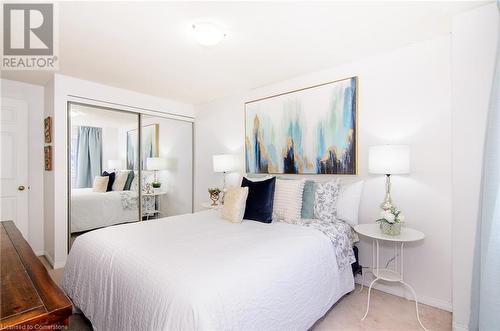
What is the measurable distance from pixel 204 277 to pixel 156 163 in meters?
3.20

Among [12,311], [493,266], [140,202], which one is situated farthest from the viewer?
[140,202]

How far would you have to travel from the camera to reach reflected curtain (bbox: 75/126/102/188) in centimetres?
337

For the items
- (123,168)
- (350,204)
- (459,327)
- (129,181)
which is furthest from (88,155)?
(459,327)

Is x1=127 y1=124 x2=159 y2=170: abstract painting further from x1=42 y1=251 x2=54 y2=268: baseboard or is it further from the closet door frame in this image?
x1=42 y1=251 x2=54 y2=268: baseboard

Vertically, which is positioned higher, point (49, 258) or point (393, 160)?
point (393, 160)

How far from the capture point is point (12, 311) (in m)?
0.76

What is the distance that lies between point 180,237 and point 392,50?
8.75 feet

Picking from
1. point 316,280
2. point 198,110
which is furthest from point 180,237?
point 198,110

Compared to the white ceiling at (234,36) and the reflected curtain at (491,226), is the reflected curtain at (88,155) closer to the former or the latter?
the white ceiling at (234,36)

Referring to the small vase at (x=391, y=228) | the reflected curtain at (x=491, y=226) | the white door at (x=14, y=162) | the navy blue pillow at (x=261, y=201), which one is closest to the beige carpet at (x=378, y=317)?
the reflected curtain at (x=491, y=226)

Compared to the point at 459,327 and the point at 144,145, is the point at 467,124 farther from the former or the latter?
the point at 144,145

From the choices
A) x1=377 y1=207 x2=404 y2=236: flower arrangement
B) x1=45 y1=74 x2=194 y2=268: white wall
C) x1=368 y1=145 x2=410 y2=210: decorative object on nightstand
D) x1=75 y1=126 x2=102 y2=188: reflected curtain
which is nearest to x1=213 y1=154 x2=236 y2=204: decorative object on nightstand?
x1=75 y1=126 x2=102 y2=188: reflected curtain

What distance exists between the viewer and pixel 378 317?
2.09 meters

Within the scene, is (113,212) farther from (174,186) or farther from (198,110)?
(198,110)
